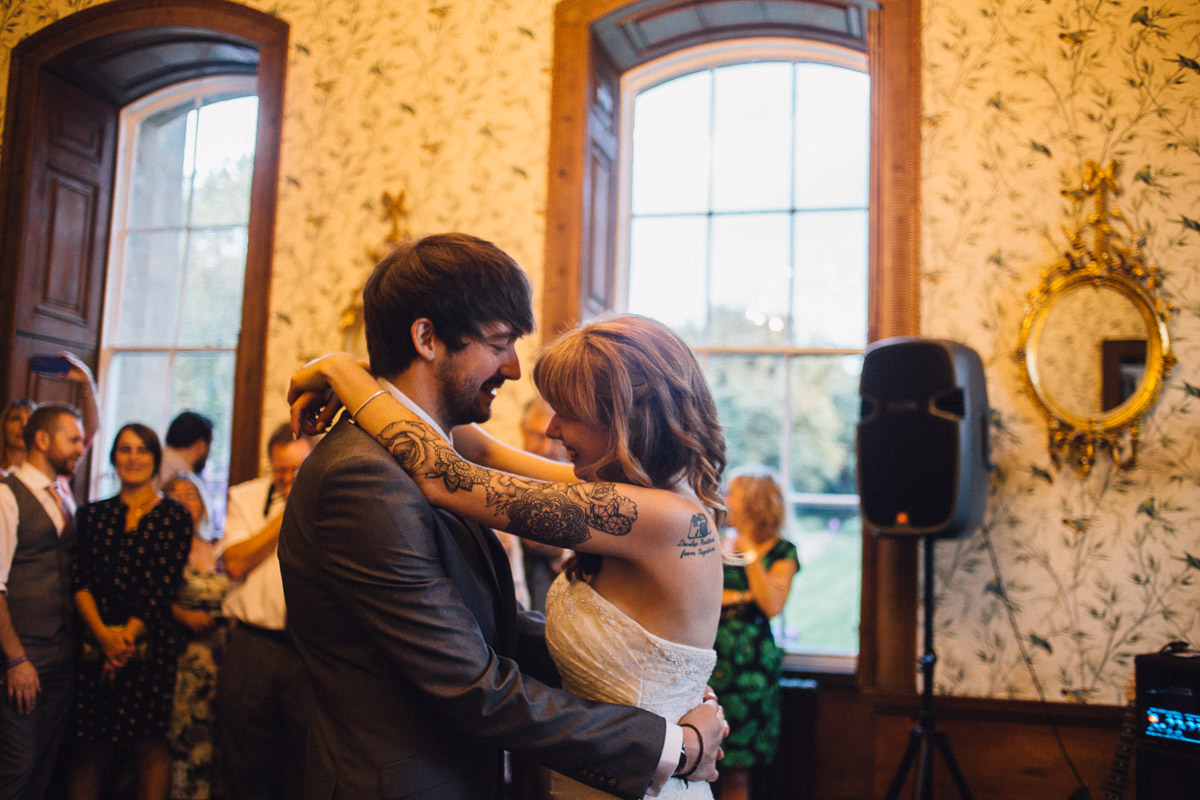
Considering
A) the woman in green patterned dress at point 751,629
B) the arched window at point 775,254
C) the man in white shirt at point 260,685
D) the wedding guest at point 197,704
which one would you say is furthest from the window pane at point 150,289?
the woman in green patterned dress at point 751,629

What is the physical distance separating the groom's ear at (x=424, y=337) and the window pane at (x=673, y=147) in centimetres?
316

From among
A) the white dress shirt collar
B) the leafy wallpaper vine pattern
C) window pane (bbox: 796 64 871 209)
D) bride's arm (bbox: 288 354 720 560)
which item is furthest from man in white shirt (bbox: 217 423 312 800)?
window pane (bbox: 796 64 871 209)

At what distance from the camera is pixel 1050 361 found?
345 centimetres

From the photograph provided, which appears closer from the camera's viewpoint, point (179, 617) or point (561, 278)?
point (179, 617)

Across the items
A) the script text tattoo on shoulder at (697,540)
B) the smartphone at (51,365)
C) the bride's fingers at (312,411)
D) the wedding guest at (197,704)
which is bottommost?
the wedding guest at (197,704)

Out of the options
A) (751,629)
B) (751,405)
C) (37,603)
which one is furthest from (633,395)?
(37,603)

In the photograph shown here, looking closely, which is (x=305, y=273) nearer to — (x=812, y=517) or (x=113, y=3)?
(x=113, y=3)

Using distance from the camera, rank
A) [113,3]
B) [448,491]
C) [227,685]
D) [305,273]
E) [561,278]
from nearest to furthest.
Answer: [448,491], [227,685], [561,278], [305,273], [113,3]

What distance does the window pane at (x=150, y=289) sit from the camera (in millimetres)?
5137

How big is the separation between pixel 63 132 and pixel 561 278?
3.15 metres

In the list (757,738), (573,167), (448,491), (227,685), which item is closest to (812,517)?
(757,738)

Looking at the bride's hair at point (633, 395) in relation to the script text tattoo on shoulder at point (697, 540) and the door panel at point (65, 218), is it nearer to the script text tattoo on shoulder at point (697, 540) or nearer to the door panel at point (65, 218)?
the script text tattoo on shoulder at point (697, 540)

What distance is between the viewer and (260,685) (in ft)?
10.3

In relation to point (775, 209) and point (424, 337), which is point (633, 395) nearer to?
point (424, 337)
